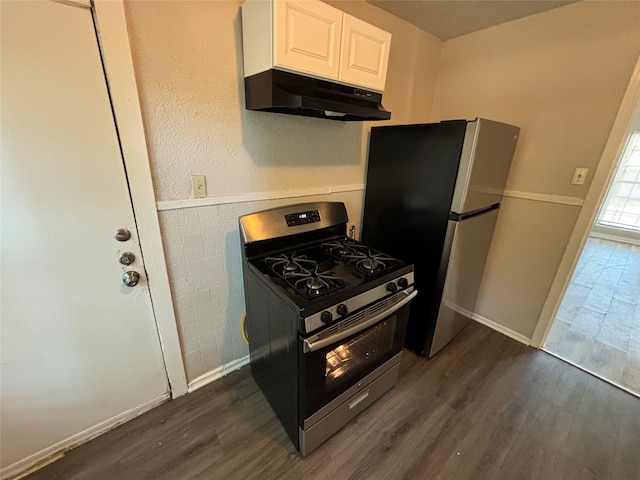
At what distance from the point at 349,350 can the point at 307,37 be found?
4.88 ft

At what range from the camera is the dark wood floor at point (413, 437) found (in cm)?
134

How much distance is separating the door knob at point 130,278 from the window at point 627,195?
21.3 ft

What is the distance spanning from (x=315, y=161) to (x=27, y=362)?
5.77 ft

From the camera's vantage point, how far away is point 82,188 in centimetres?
113

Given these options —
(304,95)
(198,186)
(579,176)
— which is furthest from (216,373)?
(579,176)

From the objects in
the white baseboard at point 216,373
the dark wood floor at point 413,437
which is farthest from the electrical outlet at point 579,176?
the white baseboard at point 216,373

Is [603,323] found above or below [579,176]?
below

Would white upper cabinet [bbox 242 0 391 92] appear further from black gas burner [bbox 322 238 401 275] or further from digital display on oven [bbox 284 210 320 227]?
black gas burner [bbox 322 238 401 275]

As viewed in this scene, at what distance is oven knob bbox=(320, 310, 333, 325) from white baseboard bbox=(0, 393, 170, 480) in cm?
125

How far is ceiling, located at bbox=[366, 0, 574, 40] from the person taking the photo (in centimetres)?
174

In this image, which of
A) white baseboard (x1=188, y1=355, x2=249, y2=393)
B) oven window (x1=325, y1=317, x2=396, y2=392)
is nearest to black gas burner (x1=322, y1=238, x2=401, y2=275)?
oven window (x1=325, y1=317, x2=396, y2=392)

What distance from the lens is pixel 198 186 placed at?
1.42 m

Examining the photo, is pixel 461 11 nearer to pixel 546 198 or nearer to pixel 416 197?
pixel 416 197

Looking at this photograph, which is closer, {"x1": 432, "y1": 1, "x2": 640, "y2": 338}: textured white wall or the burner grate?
the burner grate
